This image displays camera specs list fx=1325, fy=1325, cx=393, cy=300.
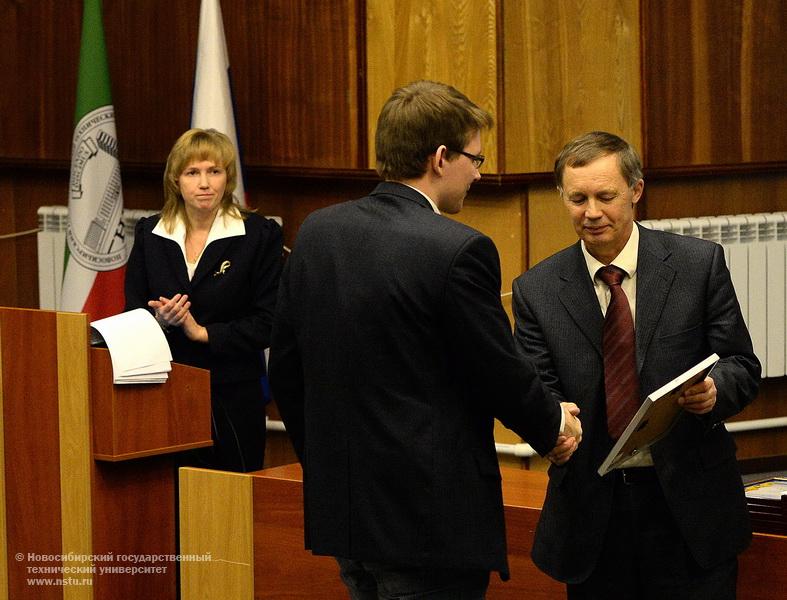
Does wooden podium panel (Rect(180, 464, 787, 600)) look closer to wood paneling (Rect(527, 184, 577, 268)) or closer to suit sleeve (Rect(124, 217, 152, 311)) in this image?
suit sleeve (Rect(124, 217, 152, 311))

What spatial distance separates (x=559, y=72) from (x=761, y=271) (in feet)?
3.97

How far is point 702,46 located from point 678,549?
3.11m

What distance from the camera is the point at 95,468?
13.0 feet

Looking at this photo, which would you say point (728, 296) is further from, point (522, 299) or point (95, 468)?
point (95, 468)

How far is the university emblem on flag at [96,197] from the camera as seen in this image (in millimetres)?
5336

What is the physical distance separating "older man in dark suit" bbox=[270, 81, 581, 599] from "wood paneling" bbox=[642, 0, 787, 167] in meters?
2.77

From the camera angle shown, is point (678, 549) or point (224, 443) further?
point (224, 443)

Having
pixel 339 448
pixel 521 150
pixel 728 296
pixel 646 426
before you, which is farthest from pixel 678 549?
pixel 521 150

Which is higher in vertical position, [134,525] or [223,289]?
[223,289]

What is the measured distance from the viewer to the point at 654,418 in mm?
2445

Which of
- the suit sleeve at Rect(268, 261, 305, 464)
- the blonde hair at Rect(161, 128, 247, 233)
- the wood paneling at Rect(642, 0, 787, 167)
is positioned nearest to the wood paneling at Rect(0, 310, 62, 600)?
the blonde hair at Rect(161, 128, 247, 233)

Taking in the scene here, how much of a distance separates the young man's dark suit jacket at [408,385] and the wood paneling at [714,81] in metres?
2.89

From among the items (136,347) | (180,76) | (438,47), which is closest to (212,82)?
(180,76)

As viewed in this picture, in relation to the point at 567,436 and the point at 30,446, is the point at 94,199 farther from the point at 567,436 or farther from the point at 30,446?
the point at 567,436
